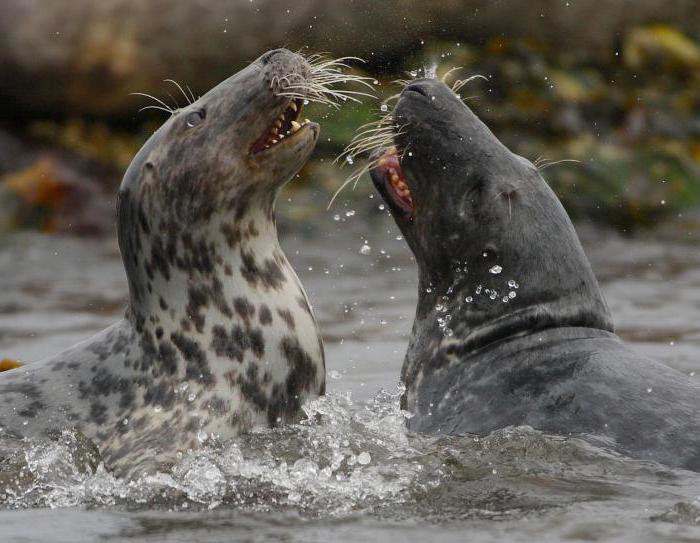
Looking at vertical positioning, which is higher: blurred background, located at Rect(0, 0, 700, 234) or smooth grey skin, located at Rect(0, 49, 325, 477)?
blurred background, located at Rect(0, 0, 700, 234)

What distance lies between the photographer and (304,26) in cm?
1419

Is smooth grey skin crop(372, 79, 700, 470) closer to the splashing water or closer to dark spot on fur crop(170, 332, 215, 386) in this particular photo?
the splashing water

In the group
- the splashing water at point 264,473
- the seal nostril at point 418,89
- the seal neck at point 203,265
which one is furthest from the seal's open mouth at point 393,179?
the splashing water at point 264,473

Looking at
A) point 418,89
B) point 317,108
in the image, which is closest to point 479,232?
point 418,89

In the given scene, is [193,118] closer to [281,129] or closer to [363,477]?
[281,129]

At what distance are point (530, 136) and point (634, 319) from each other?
438 cm

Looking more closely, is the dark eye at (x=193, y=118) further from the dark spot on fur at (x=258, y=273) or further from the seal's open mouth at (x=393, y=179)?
the seal's open mouth at (x=393, y=179)

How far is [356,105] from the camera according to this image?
1388 centimetres

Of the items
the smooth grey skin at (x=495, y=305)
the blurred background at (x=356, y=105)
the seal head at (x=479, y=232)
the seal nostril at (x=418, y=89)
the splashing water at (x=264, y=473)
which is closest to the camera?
the splashing water at (x=264, y=473)

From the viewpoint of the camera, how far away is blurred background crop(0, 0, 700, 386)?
1313cm

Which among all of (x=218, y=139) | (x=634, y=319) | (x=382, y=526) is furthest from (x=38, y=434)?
(x=634, y=319)

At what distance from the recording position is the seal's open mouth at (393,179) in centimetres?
690

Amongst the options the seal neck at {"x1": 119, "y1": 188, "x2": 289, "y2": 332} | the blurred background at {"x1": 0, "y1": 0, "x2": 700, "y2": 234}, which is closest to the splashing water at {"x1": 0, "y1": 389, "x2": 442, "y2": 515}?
the seal neck at {"x1": 119, "y1": 188, "x2": 289, "y2": 332}

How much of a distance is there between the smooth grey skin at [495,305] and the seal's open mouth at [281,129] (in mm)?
487
